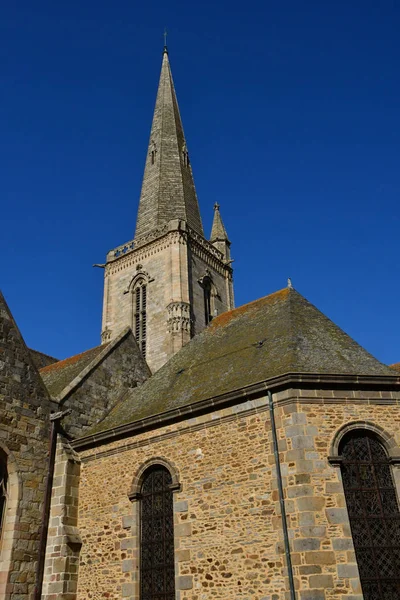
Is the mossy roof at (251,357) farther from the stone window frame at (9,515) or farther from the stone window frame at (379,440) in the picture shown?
the stone window frame at (9,515)

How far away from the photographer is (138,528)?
11.2 metres

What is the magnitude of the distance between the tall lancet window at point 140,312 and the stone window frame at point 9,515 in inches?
620

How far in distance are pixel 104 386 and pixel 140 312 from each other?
44.7 feet

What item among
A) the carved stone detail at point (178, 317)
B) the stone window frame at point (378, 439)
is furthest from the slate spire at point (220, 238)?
the stone window frame at point (378, 439)

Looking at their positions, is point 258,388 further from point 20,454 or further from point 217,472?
point 20,454

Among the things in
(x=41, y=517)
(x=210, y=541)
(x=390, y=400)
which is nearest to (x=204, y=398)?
(x=210, y=541)

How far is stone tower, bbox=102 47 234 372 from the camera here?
26750 mm

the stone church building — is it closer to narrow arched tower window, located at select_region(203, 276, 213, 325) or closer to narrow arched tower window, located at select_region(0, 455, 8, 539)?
narrow arched tower window, located at select_region(0, 455, 8, 539)

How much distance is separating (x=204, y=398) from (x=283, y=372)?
174 centimetres

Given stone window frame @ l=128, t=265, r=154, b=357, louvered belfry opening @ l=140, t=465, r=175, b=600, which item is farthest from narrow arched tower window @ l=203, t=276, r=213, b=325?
louvered belfry opening @ l=140, t=465, r=175, b=600

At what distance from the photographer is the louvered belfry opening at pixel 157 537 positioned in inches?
411

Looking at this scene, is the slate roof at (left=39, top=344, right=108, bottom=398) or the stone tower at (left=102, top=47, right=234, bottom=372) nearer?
the slate roof at (left=39, top=344, right=108, bottom=398)

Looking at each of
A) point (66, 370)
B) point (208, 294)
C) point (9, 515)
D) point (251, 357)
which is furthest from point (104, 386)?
point (208, 294)

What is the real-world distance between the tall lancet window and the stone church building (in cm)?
1232
